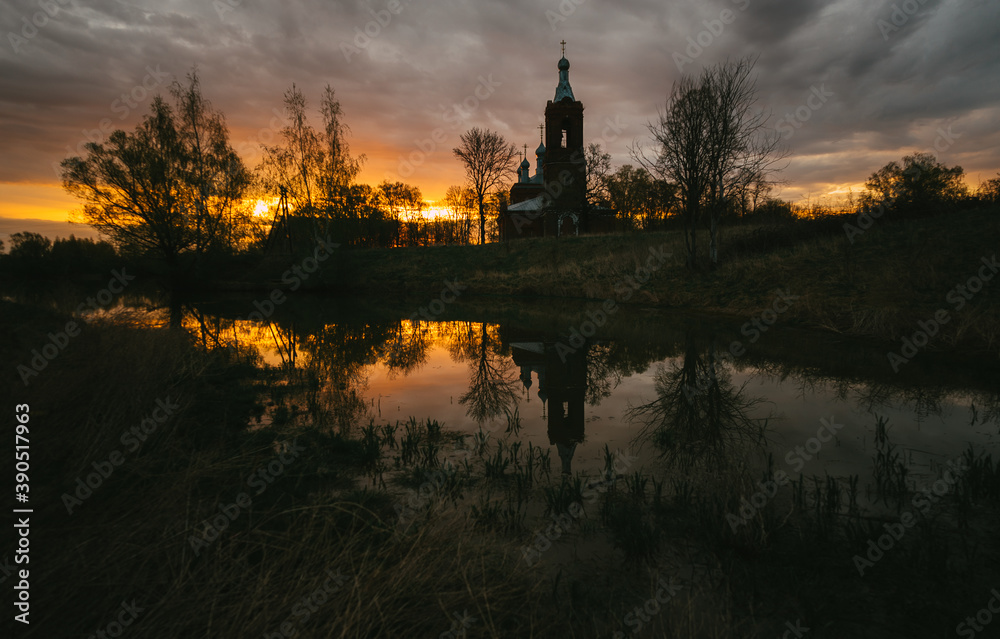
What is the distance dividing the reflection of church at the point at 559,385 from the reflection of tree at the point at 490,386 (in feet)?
1.07

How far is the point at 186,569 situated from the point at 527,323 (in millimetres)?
14817

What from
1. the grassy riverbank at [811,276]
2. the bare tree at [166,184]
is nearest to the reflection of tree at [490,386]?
the grassy riverbank at [811,276]

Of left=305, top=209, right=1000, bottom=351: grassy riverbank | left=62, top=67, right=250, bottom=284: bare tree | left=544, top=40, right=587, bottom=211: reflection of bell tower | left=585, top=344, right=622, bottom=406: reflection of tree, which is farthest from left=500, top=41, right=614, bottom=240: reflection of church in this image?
left=585, top=344, right=622, bottom=406: reflection of tree

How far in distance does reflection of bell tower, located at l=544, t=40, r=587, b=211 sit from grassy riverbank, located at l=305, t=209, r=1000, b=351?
12.6m

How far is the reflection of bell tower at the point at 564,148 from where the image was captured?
44.9m

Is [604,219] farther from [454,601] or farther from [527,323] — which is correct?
[454,601]

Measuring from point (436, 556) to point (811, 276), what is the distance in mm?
19402

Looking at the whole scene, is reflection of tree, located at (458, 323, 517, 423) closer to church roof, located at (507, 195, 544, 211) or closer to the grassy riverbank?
the grassy riverbank

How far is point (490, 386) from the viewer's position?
28.1ft

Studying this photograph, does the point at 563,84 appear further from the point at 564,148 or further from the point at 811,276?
the point at 811,276

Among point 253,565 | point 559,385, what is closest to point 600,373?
point 559,385

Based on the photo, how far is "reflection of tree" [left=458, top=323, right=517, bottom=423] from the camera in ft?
23.4

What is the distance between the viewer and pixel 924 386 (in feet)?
25.5

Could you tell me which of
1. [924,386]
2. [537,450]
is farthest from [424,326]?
[924,386]
